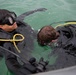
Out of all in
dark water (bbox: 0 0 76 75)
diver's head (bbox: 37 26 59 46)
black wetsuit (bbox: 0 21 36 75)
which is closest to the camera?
black wetsuit (bbox: 0 21 36 75)

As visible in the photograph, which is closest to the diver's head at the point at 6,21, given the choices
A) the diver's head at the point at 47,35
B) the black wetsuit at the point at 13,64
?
the black wetsuit at the point at 13,64

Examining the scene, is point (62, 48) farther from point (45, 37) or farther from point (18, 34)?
point (18, 34)

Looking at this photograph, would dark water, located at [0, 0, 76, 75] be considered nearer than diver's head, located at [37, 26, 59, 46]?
No

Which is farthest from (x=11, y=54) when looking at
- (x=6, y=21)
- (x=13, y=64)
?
(x=6, y=21)

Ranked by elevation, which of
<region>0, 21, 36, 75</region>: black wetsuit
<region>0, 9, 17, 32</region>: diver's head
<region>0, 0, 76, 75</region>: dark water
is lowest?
<region>0, 0, 76, 75</region>: dark water

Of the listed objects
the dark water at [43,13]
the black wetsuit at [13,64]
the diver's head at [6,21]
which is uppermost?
the diver's head at [6,21]

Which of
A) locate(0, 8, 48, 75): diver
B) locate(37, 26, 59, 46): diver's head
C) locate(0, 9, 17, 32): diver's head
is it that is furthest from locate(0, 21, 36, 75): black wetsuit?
locate(37, 26, 59, 46): diver's head

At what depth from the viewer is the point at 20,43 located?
4.34m

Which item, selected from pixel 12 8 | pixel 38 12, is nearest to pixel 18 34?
pixel 38 12

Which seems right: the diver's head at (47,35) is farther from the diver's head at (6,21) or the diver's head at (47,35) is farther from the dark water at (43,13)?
the diver's head at (6,21)

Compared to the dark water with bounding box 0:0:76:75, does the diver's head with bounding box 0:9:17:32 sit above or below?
above

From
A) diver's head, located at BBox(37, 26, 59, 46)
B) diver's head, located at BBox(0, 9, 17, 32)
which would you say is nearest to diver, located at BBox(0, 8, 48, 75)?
diver's head, located at BBox(0, 9, 17, 32)

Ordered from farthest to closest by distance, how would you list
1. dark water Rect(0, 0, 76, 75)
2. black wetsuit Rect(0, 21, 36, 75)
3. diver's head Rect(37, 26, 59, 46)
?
dark water Rect(0, 0, 76, 75), diver's head Rect(37, 26, 59, 46), black wetsuit Rect(0, 21, 36, 75)

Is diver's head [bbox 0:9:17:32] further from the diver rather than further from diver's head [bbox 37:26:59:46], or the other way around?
diver's head [bbox 37:26:59:46]
